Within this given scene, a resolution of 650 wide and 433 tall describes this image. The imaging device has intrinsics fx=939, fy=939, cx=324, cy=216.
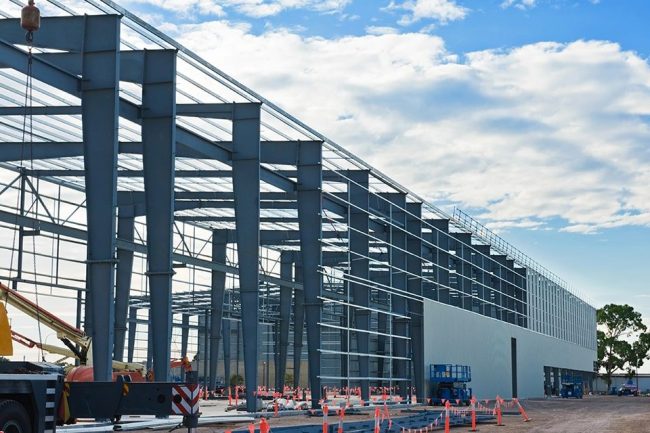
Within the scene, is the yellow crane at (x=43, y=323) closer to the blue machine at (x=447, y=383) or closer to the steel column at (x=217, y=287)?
the steel column at (x=217, y=287)

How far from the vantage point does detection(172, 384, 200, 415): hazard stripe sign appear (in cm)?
1582

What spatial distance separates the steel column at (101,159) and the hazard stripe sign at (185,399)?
10.0m

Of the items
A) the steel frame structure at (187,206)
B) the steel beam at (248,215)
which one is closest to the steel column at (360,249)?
the steel frame structure at (187,206)

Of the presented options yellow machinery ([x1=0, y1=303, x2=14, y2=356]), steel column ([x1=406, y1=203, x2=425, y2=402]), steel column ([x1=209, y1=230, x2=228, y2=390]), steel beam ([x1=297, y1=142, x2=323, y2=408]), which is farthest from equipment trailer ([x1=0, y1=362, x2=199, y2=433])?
steel column ([x1=209, y1=230, x2=228, y2=390])

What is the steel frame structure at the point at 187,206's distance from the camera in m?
26.0

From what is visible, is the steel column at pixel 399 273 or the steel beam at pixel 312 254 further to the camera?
the steel column at pixel 399 273

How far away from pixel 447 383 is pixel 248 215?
76.7 ft

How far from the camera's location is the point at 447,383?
179 feet

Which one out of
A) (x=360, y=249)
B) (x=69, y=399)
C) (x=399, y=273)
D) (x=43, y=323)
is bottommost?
(x=69, y=399)

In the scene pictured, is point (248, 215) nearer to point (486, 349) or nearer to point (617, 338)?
point (486, 349)

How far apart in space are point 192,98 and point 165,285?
824cm

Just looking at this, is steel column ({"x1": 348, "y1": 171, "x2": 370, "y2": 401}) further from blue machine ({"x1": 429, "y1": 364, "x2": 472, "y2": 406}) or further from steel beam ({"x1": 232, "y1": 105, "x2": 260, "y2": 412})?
steel beam ({"x1": 232, "y1": 105, "x2": 260, "y2": 412})

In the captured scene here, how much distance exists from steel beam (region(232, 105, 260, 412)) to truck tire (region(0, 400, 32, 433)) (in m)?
20.4

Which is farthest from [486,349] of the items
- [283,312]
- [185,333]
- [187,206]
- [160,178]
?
[160,178]
